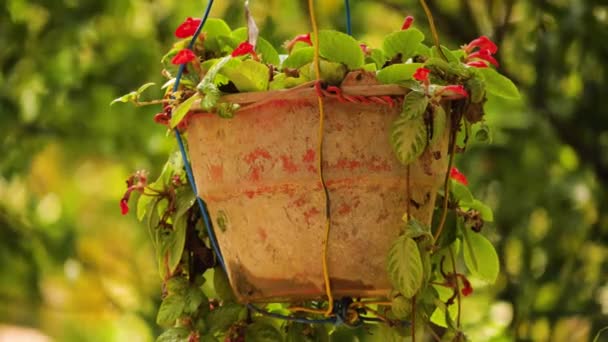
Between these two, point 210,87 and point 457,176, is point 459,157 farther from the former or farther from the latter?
point 210,87

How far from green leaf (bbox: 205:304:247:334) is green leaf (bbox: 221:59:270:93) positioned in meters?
0.31

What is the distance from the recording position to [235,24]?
286 centimetres

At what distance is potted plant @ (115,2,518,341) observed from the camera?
1.27 meters

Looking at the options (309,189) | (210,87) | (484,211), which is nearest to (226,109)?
(210,87)

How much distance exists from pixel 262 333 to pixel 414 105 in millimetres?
397

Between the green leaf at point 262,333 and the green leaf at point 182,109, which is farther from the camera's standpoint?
the green leaf at point 262,333

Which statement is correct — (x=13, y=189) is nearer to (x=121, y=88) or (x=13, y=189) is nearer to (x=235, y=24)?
(x=121, y=88)

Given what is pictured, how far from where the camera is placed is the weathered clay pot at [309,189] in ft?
4.19

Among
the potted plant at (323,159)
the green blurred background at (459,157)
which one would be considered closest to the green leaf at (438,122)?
the potted plant at (323,159)

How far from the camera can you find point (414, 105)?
4.08 ft

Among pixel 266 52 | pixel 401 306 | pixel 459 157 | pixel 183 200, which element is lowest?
A: pixel 401 306

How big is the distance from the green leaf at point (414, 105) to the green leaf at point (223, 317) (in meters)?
0.37

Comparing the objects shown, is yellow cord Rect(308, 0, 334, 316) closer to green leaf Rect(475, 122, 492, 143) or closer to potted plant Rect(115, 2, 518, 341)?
potted plant Rect(115, 2, 518, 341)

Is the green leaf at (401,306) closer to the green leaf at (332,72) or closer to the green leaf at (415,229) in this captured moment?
the green leaf at (415,229)
